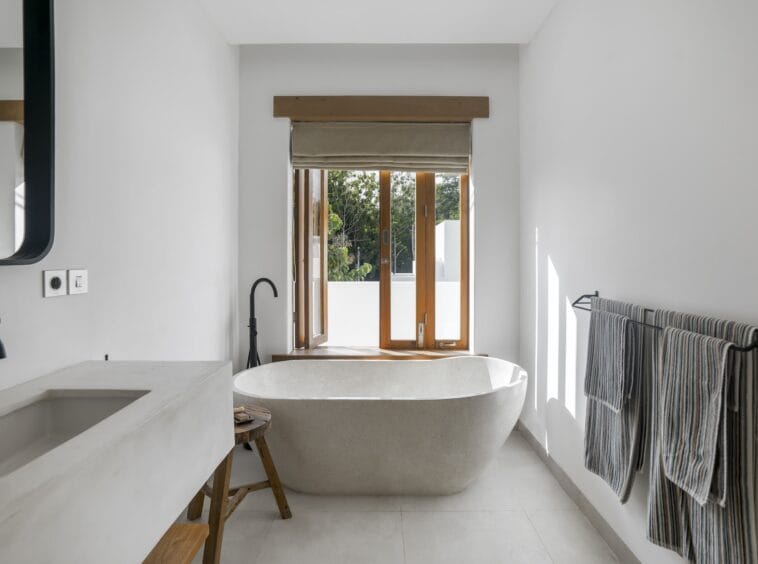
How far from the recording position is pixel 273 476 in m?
2.14

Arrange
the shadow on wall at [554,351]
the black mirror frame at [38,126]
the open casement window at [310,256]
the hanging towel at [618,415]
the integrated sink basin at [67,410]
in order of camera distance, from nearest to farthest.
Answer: the integrated sink basin at [67,410] → the black mirror frame at [38,126] → the hanging towel at [618,415] → the shadow on wall at [554,351] → the open casement window at [310,256]

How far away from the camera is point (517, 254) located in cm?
322

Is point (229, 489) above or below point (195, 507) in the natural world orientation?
above

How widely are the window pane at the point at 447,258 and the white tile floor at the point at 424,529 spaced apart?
121 cm

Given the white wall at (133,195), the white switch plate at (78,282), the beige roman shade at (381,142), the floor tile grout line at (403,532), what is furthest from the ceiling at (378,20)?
the floor tile grout line at (403,532)

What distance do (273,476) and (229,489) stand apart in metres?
0.20

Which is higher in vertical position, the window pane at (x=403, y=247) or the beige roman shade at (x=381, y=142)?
the beige roman shade at (x=381, y=142)

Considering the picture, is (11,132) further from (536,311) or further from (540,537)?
(536,311)

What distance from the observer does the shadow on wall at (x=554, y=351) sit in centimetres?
230

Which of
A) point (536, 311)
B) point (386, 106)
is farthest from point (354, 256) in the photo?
point (536, 311)

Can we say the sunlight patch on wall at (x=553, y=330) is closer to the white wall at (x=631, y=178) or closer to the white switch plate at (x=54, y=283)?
the white wall at (x=631, y=178)

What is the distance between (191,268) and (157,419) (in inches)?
61.1

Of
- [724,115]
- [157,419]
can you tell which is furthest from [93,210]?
[724,115]

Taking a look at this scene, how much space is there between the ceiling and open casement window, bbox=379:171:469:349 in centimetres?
92
